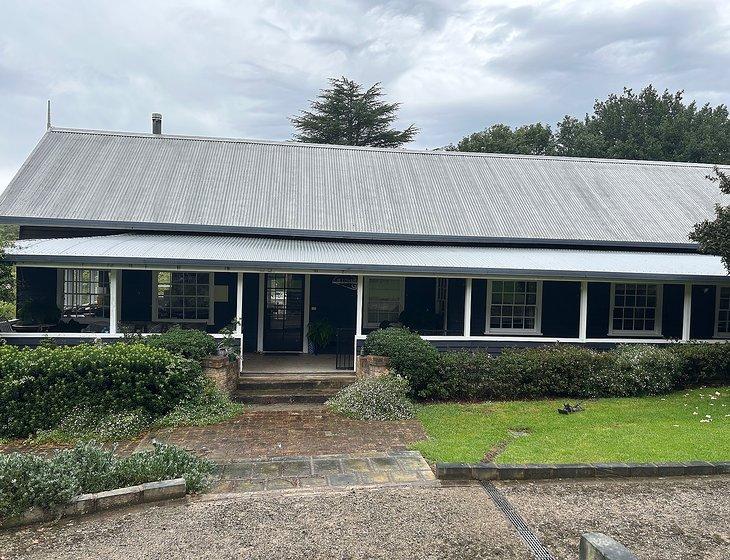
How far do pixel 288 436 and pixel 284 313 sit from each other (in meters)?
5.58

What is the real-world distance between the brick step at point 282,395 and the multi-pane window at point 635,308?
26.0 ft

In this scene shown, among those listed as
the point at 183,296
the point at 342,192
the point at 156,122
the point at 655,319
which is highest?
the point at 156,122

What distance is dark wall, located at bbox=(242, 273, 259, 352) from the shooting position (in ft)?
44.1

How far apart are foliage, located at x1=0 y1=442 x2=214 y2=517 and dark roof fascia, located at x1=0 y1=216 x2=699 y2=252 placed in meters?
7.59

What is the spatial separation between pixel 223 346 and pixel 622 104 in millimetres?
37552

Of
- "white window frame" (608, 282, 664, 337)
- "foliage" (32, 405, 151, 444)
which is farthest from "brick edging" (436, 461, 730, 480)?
"white window frame" (608, 282, 664, 337)

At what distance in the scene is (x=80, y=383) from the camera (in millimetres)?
8617

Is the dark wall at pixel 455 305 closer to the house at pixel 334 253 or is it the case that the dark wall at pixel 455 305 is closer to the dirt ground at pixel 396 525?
the house at pixel 334 253

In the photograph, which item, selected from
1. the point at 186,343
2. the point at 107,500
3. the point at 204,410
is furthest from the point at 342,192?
the point at 107,500

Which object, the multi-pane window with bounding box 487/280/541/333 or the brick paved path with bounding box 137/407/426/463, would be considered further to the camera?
the multi-pane window with bounding box 487/280/541/333

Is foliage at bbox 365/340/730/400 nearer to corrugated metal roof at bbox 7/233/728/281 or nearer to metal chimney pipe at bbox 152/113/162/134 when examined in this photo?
corrugated metal roof at bbox 7/233/728/281

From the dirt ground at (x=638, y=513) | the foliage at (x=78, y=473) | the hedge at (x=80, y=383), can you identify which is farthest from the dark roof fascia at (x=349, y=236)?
the dirt ground at (x=638, y=513)

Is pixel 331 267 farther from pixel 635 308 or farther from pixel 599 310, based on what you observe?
pixel 635 308

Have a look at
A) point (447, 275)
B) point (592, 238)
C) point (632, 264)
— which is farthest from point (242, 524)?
point (592, 238)
